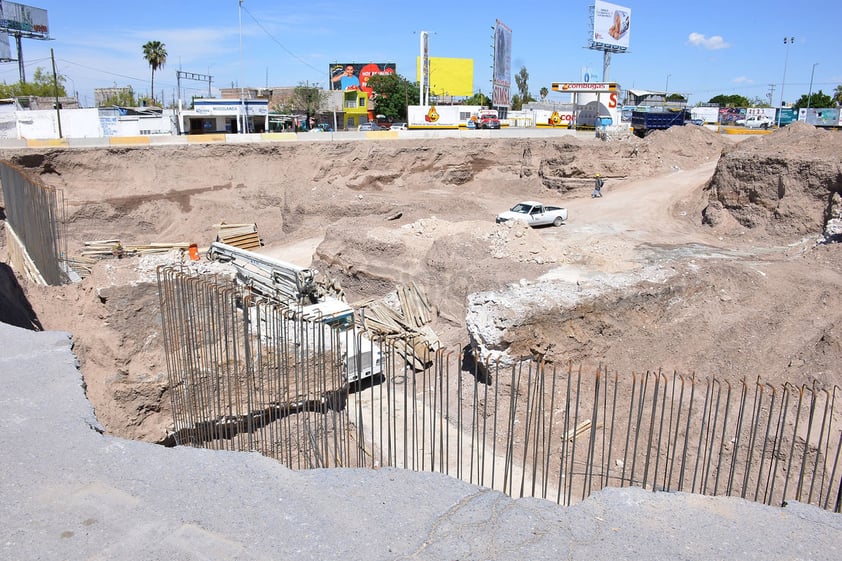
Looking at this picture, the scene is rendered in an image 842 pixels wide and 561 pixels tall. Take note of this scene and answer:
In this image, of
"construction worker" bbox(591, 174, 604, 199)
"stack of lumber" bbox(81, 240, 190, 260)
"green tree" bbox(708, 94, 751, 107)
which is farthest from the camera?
"green tree" bbox(708, 94, 751, 107)

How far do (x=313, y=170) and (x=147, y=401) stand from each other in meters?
25.2

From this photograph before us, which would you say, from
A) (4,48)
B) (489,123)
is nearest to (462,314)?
(489,123)

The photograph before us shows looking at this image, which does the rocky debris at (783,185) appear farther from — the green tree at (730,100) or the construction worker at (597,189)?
the green tree at (730,100)

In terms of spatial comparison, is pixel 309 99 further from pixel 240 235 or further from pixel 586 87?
pixel 240 235

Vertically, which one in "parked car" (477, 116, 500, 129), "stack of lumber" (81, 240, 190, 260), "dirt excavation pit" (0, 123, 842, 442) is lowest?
"stack of lumber" (81, 240, 190, 260)

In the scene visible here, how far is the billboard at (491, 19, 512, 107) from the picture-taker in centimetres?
5866

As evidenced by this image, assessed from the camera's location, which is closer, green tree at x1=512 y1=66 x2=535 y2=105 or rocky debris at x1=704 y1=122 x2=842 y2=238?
rocky debris at x1=704 y1=122 x2=842 y2=238

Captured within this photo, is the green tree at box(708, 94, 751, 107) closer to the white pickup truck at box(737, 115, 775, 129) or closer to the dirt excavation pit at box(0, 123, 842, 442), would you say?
the white pickup truck at box(737, 115, 775, 129)

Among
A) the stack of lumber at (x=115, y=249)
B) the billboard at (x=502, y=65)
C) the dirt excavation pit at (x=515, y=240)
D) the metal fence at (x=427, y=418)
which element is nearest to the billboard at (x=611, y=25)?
the billboard at (x=502, y=65)

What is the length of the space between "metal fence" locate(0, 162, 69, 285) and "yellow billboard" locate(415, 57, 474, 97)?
57515mm

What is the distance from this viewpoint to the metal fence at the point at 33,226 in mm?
12891

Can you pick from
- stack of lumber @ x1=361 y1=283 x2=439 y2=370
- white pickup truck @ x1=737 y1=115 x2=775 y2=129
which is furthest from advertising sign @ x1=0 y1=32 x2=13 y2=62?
white pickup truck @ x1=737 y1=115 x2=775 y2=129

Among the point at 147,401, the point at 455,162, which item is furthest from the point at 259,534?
the point at 455,162

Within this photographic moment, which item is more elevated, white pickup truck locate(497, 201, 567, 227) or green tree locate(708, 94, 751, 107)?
green tree locate(708, 94, 751, 107)
